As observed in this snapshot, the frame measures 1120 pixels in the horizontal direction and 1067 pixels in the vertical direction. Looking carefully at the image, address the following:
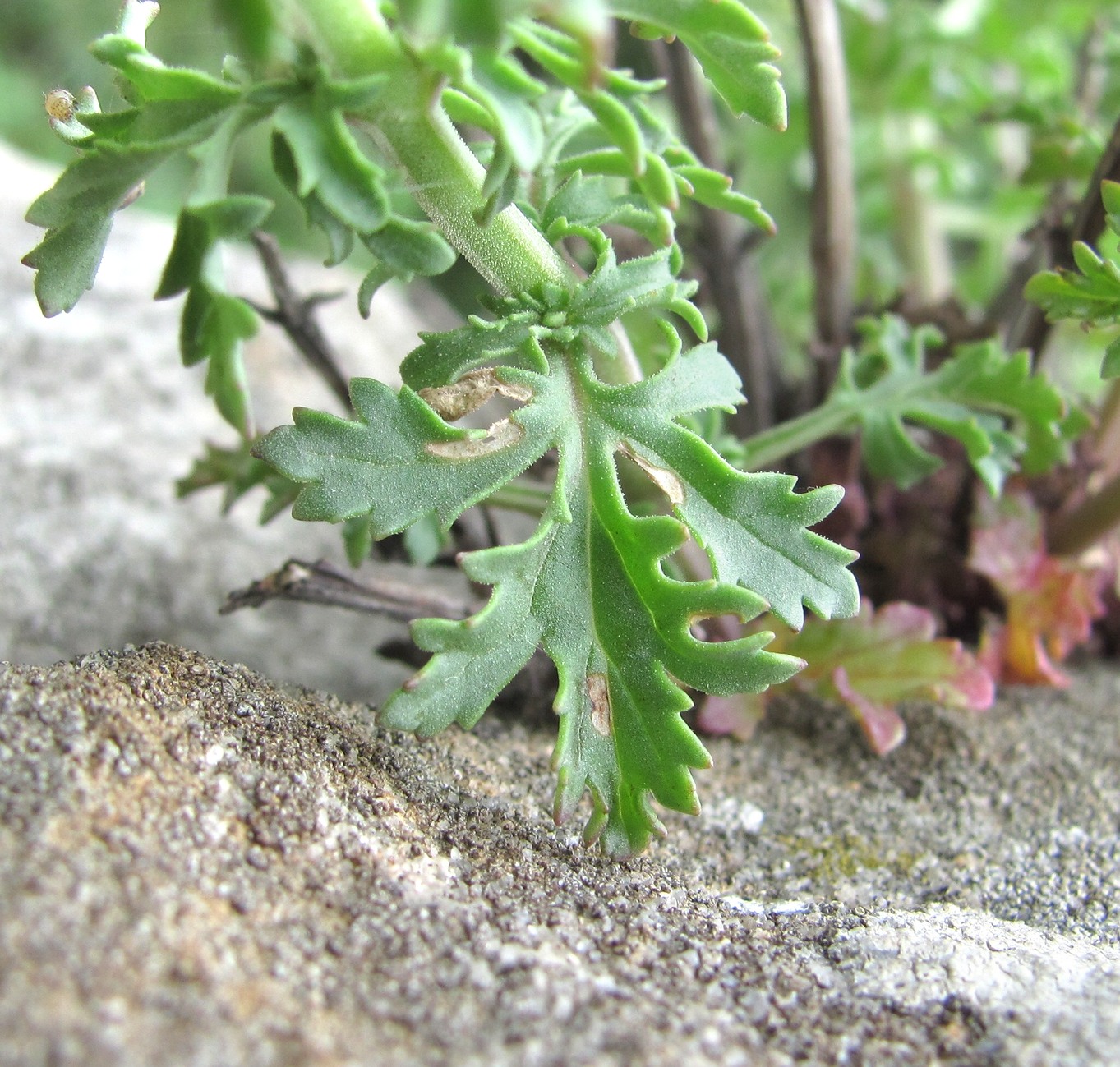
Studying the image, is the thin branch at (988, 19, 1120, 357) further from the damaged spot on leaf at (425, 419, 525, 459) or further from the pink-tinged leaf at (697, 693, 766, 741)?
the damaged spot on leaf at (425, 419, 525, 459)

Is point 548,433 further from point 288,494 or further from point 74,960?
point 74,960

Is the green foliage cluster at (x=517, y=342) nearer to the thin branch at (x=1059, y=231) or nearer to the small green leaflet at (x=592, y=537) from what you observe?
the small green leaflet at (x=592, y=537)

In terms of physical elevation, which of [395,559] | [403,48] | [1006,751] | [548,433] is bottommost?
[1006,751]

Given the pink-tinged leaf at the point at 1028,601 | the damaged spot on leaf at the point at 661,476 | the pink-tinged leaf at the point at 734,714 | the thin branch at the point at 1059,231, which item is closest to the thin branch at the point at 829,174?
the thin branch at the point at 1059,231

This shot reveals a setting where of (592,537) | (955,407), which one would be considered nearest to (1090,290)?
(955,407)

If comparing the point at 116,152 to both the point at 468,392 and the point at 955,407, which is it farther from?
the point at 955,407

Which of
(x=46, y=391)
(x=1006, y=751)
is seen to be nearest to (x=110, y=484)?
(x=46, y=391)
